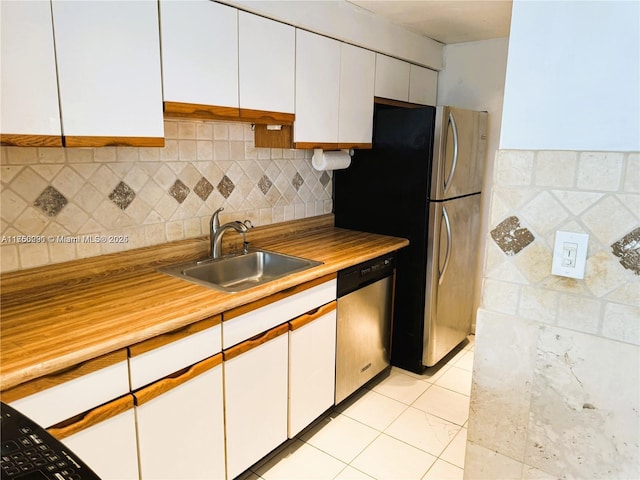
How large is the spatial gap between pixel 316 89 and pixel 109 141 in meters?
1.16

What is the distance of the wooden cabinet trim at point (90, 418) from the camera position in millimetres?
1235

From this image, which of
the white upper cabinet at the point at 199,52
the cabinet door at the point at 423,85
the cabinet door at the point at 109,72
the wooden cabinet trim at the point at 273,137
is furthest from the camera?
the cabinet door at the point at 423,85

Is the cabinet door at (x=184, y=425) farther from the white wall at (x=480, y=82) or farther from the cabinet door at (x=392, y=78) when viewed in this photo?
the white wall at (x=480, y=82)

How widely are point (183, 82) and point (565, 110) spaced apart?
133cm

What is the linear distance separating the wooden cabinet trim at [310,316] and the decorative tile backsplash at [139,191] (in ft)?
2.34

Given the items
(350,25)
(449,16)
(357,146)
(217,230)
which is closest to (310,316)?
(217,230)

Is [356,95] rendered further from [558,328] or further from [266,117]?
[558,328]

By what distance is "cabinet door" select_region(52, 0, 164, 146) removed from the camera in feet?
4.54

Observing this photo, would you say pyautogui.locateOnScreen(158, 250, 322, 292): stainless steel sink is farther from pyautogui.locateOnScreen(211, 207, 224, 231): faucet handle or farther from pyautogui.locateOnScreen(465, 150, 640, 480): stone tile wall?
pyautogui.locateOnScreen(465, 150, 640, 480): stone tile wall

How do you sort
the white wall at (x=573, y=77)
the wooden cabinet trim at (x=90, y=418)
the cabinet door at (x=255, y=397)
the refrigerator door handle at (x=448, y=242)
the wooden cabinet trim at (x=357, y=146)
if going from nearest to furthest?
the white wall at (x=573, y=77) < the wooden cabinet trim at (x=90, y=418) < the cabinet door at (x=255, y=397) < the wooden cabinet trim at (x=357, y=146) < the refrigerator door handle at (x=448, y=242)

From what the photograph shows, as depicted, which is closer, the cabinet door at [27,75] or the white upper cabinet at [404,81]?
the cabinet door at [27,75]

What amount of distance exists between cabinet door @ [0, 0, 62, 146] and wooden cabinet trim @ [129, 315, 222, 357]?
707 millimetres

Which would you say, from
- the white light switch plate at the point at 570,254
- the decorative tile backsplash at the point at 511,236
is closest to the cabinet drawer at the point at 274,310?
the decorative tile backsplash at the point at 511,236

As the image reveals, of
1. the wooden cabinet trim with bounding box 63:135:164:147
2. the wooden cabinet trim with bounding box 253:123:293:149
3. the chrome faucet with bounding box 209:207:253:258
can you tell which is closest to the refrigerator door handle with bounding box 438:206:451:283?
the wooden cabinet trim with bounding box 253:123:293:149
